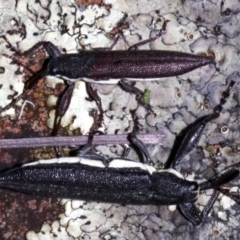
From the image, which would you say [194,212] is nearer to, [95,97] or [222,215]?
[222,215]

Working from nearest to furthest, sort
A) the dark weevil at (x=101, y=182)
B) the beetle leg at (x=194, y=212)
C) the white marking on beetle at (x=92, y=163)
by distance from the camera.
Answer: the dark weevil at (x=101, y=182)
the white marking on beetle at (x=92, y=163)
the beetle leg at (x=194, y=212)

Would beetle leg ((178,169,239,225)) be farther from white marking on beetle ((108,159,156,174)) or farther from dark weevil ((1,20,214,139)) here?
dark weevil ((1,20,214,139))

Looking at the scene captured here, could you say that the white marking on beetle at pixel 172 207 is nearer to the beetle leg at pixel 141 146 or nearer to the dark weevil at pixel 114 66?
the beetle leg at pixel 141 146

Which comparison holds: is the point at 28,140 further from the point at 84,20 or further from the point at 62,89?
the point at 84,20

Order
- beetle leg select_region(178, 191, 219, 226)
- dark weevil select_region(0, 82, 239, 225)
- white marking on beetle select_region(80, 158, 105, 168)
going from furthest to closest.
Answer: beetle leg select_region(178, 191, 219, 226)
white marking on beetle select_region(80, 158, 105, 168)
dark weevil select_region(0, 82, 239, 225)

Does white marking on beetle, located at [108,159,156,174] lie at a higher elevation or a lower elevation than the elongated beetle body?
lower

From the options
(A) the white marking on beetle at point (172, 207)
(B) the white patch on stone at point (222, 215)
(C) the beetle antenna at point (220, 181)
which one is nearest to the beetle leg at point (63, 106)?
(A) the white marking on beetle at point (172, 207)

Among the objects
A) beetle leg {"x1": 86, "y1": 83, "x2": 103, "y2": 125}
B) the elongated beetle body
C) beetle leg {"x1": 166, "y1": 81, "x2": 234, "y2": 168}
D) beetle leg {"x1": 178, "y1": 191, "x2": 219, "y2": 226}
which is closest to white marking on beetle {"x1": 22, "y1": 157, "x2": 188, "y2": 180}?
beetle leg {"x1": 166, "y1": 81, "x2": 234, "y2": 168}

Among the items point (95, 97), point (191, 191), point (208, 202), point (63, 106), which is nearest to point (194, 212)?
point (208, 202)

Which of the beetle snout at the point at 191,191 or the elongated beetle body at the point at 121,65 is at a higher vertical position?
the elongated beetle body at the point at 121,65
